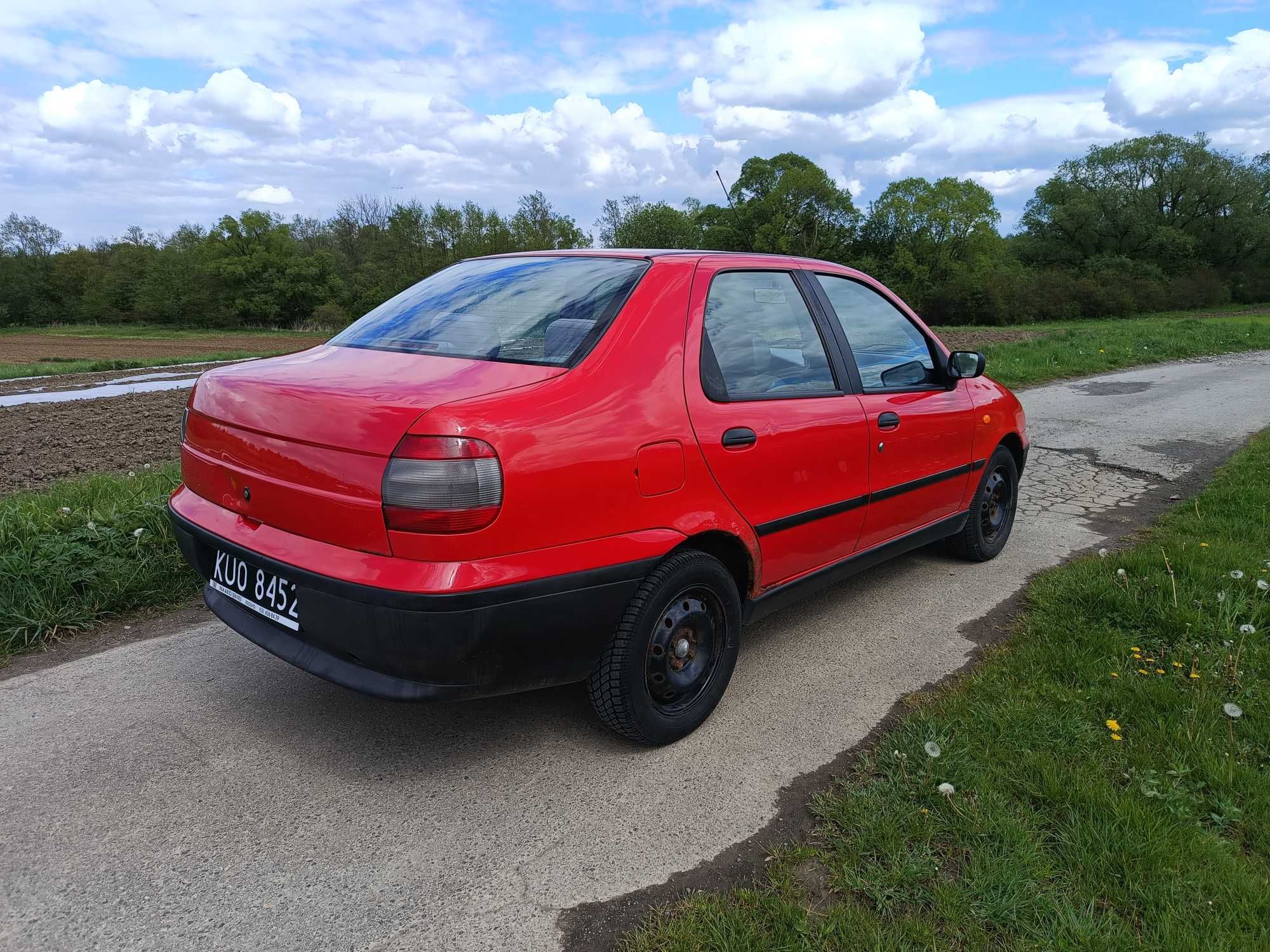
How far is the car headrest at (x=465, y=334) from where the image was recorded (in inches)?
105

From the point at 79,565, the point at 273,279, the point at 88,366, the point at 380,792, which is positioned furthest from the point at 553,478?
the point at 273,279

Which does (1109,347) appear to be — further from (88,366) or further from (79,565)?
(88,366)

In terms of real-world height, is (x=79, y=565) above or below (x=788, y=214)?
below

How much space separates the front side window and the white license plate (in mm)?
2383

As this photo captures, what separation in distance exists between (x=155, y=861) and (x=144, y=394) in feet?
39.8

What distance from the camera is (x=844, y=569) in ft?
11.4

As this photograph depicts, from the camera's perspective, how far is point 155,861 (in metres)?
2.18

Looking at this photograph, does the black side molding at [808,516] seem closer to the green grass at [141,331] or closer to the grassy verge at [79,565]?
the grassy verge at [79,565]

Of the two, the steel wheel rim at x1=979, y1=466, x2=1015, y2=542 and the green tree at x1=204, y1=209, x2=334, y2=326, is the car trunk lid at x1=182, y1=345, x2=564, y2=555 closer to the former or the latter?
the steel wheel rim at x1=979, y1=466, x2=1015, y2=542

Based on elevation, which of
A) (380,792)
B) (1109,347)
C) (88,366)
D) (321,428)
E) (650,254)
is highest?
(650,254)

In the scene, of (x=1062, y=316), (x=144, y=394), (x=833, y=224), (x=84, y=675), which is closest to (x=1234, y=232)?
(x=1062, y=316)

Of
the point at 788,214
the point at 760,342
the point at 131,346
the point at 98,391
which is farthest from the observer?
the point at 788,214

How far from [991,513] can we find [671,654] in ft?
9.08

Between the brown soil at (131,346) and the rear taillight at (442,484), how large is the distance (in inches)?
1050
